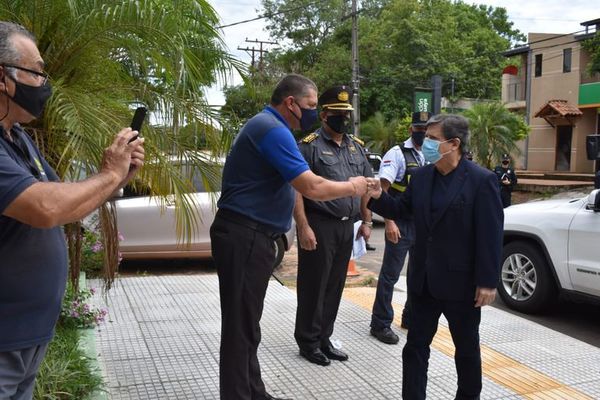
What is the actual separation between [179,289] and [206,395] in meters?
2.91

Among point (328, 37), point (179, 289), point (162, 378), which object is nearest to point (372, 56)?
point (328, 37)

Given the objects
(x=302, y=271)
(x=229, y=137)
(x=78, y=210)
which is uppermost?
(x=229, y=137)

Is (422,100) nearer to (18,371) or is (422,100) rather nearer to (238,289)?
(238,289)

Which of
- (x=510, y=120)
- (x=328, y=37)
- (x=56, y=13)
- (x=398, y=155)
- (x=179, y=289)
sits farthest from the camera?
(x=328, y=37)

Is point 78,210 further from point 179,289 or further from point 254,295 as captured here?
point 179,289

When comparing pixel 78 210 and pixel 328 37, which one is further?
pixel 328 37

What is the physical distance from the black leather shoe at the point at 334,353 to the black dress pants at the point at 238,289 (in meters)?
1.28

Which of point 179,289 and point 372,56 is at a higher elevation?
point 372,56

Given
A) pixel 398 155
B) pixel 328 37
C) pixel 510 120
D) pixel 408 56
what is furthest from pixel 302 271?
pixel 328 37

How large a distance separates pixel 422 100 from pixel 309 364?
6.56 metres

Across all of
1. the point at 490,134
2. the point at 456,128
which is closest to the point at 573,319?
the point at 456,128

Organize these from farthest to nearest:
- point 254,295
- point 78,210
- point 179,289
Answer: point 179,289 → point 254,295 → point 78,210

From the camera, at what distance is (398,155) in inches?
194

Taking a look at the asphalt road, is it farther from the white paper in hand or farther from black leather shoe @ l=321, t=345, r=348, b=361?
black leather shoe @ l=321, t=345, r=348, b=361
